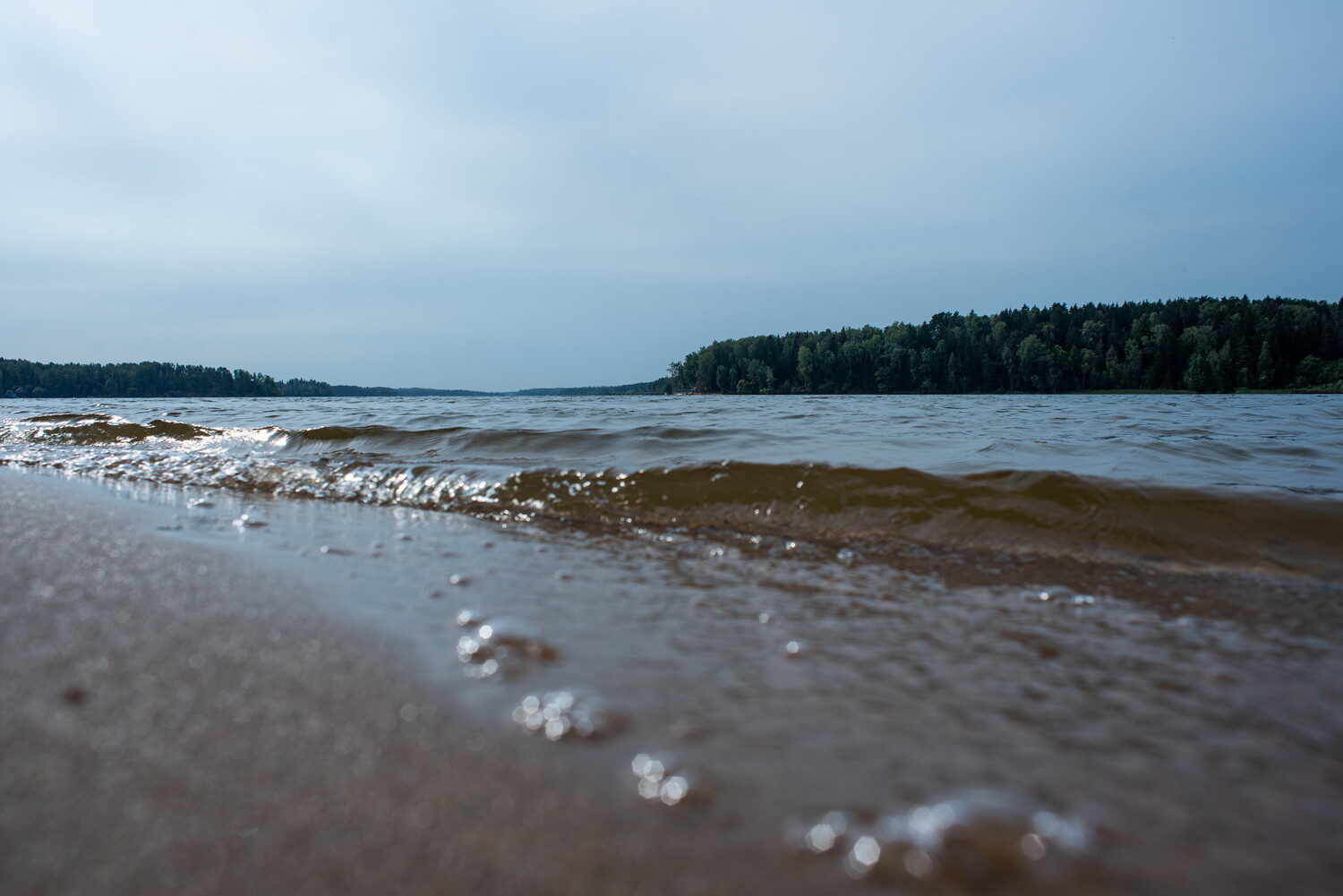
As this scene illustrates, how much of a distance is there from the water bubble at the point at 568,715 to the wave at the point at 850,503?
2119 mm

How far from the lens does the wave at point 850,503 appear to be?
10.6 feet

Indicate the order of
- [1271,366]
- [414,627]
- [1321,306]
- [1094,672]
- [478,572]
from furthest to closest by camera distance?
[1321,306] < [1271,366] < [478,572] < [414,627] < [1094,672]

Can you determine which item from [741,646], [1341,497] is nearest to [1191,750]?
[741,646]

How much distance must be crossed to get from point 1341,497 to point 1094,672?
3431mm

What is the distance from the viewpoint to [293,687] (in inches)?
55.4

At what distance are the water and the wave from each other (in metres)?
0.02

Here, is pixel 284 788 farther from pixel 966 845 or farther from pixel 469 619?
pixel 966 845

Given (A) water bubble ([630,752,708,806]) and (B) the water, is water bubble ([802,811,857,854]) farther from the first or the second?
(A) water bubble ([630,752,708,806])

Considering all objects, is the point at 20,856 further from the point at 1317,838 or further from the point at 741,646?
the point at 1317,838

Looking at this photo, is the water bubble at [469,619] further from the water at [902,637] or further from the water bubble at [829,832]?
the water bubble at [829,832]

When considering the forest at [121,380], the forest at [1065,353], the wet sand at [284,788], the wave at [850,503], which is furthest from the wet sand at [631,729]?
the forest at [121,380]

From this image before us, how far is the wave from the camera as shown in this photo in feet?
10.6

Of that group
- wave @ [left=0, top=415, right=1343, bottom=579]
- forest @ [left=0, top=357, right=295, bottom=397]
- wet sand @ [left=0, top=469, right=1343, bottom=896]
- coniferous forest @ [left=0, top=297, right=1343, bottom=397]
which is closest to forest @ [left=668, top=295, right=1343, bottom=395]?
coniferous forest @ [left=0, top=297, right=1343, bottom=397]

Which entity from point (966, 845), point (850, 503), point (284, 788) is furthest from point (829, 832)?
point (850, 503)
